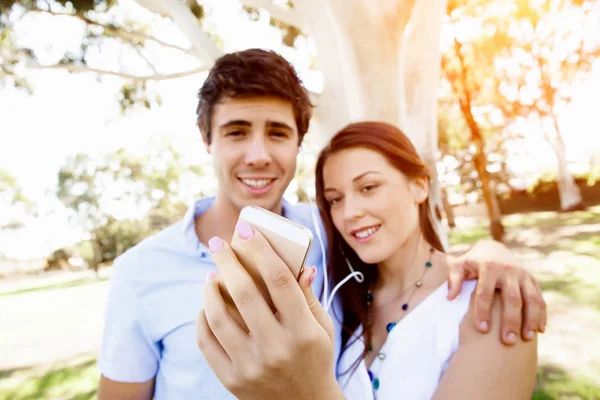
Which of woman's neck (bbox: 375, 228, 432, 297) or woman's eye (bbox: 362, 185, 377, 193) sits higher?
woman's eye (bbox: 362, 185, 377, 193)

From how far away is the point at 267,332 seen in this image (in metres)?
0.79

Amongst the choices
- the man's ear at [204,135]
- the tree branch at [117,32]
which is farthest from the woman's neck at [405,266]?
the tree branch at [117,32]

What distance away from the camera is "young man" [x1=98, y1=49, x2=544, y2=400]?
5.24ft

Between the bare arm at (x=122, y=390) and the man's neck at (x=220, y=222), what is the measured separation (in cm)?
71

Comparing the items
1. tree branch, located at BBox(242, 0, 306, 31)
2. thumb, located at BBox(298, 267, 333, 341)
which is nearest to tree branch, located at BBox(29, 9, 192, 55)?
tree branch, located at BBox(242, 0, 306, 31)

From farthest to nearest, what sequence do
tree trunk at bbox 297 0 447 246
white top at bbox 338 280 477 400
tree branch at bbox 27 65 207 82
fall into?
1. tree branch at bbox 27 65 207 82
2. tree trunk at bbox 297 0 447 246
3. white top at bbox 338 280 477 400

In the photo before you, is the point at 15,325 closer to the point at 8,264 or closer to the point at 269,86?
the point at 269,86

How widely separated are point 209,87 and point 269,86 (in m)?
0.33

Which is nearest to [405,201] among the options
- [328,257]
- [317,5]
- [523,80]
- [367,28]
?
[328,257]

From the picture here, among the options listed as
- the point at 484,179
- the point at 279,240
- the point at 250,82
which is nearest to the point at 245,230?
the point at 279,240

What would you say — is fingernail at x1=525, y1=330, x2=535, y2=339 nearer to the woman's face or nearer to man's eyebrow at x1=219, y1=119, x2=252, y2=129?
the woman's face

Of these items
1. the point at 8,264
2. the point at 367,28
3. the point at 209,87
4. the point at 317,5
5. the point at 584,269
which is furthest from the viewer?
the point at 8,264

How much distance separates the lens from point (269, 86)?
1.82 metres

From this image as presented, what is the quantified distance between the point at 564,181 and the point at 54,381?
16716 mm
